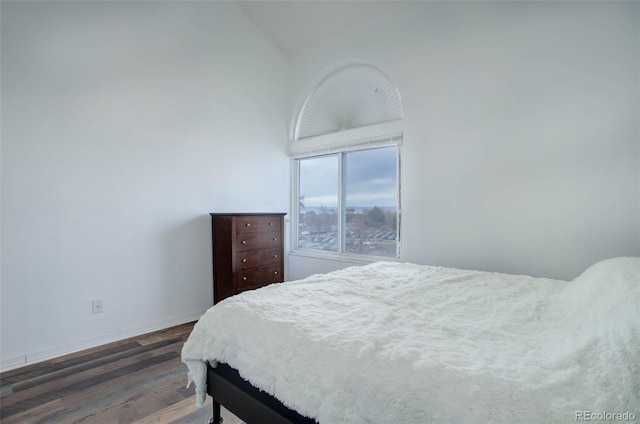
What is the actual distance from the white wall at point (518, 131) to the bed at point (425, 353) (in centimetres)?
86

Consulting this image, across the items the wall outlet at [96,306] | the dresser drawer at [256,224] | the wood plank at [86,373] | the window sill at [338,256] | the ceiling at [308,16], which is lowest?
the wood plank at [86,373]

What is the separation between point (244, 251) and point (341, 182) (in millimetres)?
1372

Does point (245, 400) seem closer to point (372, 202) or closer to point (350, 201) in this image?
point (372, 202)

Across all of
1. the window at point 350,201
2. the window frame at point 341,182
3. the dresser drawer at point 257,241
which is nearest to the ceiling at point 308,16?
the window frame at point 341,182

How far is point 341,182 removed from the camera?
3.64 metres

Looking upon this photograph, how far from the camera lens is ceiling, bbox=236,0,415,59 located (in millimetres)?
3102

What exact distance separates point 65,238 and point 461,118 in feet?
10.8

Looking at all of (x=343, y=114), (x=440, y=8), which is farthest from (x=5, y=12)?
(x=440, y=8)

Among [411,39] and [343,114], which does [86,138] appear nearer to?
[343,114]

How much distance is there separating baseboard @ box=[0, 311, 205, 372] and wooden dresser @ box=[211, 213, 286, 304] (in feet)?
1.75

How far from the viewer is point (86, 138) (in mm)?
2406

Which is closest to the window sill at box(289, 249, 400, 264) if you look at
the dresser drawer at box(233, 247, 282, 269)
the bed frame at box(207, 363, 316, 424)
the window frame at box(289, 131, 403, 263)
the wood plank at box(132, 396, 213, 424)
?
the window frame at box(289, 131, 403, 263)

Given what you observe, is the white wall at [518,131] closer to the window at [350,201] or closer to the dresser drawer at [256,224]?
the window at [350,201]

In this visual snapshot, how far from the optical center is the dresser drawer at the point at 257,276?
119 inches
